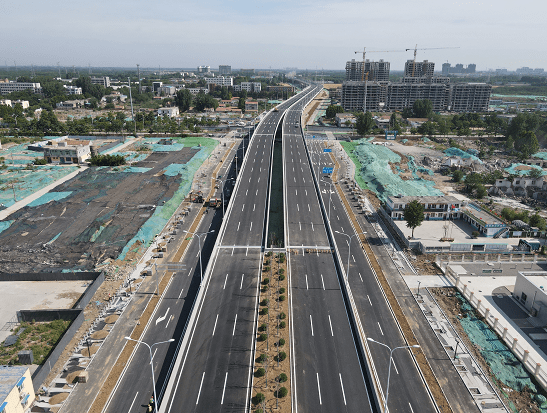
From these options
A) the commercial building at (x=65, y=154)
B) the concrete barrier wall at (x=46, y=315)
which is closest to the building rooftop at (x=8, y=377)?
the concrete barrier wall at (x=46, y=315)

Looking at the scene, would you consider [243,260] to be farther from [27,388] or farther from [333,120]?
[333,120]

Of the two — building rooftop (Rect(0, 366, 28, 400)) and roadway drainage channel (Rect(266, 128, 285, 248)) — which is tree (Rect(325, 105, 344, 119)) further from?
building rooftop (Rect(0, 366, 28, 400))

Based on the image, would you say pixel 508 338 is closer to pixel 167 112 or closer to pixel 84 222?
pixel 84 222

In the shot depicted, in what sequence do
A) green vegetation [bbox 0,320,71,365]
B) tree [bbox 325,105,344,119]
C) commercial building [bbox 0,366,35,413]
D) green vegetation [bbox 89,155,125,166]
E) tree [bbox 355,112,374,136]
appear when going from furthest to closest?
tree [bbox 325,105,344,119]
tree [bbox 355,112,374,136]
green vegetation [bbox 89,155,125,166]
green vegetation [bbox 0,320,71,365]
commercial building [bbox 0,366,35,413]

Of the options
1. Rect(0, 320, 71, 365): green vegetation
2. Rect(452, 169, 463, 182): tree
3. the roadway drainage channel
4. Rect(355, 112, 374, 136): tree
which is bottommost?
Rect(0, 320, 71, 365): green vegetation

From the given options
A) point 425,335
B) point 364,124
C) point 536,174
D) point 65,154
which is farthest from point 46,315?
point 364,124

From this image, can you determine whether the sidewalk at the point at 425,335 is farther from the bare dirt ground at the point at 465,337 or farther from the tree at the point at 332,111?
the tree at the point at 332,111

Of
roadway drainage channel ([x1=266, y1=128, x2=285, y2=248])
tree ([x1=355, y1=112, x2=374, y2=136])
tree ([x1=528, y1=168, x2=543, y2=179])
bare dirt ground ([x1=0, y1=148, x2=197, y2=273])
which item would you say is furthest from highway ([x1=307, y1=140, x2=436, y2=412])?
tree ([x1=355, y1=112, x2=374, y2=136])
